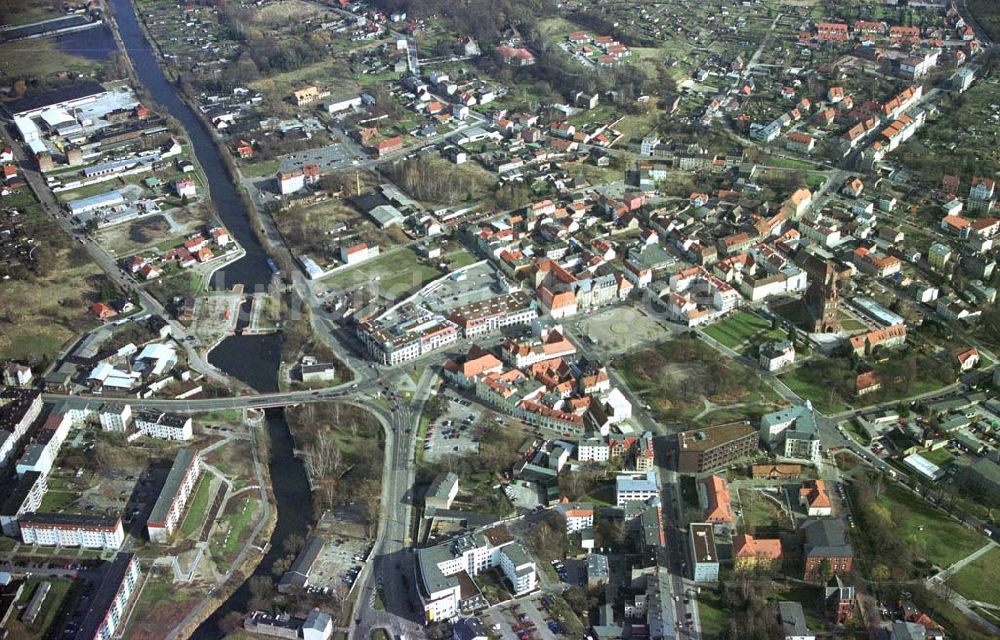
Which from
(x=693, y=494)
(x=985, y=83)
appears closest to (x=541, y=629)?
(x=693, y=494)

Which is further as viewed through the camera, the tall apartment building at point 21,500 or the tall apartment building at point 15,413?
the tall apartment building at point 15,413

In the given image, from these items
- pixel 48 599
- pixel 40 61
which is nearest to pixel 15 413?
pixel 48 599

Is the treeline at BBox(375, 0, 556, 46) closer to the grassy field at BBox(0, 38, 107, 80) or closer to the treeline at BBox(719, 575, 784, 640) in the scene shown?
the grassy field at BBox(0, 38, 107, 80)

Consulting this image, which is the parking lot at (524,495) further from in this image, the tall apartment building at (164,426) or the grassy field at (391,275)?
the grassy field at (391,275)

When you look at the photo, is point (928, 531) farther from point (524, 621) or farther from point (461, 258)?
point (461, 258)

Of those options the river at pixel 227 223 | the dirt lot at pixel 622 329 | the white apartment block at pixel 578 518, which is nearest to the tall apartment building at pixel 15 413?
the river at pixel 227 223

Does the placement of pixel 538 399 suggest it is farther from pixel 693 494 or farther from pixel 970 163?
pixel 970 163
